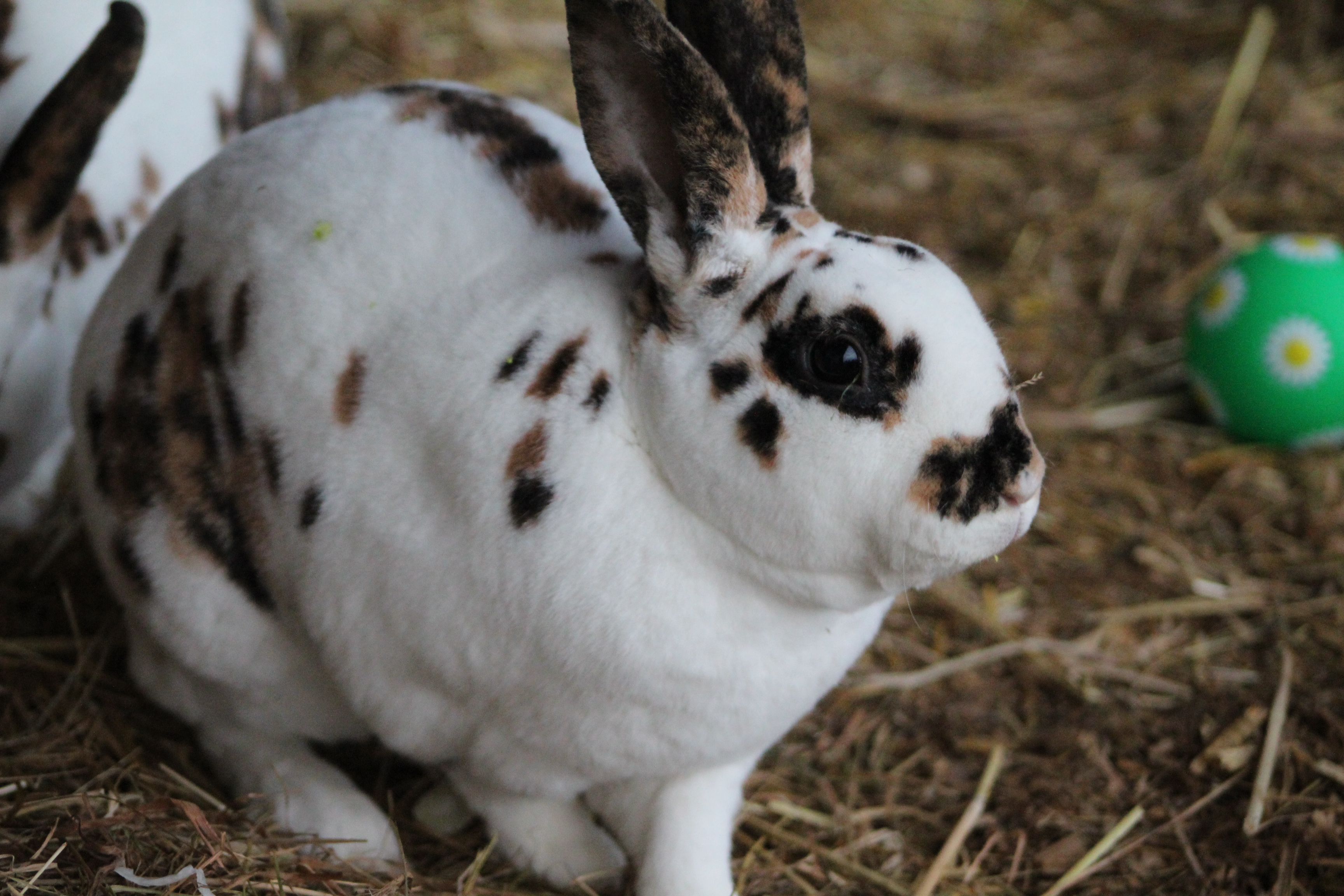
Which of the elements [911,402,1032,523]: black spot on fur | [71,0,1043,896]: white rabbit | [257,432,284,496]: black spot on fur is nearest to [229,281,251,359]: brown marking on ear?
[71,0,1043,896]: white rabbit

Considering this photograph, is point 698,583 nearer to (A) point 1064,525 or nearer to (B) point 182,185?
(B) point 182,185

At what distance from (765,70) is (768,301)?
1.27 ft

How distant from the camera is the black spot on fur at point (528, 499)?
6.50ft

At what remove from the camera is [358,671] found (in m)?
2.21

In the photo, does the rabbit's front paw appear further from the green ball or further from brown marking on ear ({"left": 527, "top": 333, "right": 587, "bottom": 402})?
the green ball

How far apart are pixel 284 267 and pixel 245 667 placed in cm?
72

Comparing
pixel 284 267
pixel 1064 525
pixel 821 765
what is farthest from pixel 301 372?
pixel 1064 525

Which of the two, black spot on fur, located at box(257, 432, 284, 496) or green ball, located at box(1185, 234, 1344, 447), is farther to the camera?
green ball, located at box(1185, 234, 1344, 447)

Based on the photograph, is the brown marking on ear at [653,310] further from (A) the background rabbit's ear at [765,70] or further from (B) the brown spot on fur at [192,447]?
(B) the brown spot on fur at [192,447]

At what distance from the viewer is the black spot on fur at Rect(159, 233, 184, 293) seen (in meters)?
2.37

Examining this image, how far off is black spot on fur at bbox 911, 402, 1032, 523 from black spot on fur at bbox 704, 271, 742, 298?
0.37 meters

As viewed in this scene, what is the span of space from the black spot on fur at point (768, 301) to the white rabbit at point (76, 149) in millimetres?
1358

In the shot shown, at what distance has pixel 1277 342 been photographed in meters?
3.53

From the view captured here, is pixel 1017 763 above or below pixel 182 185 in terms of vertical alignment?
below
